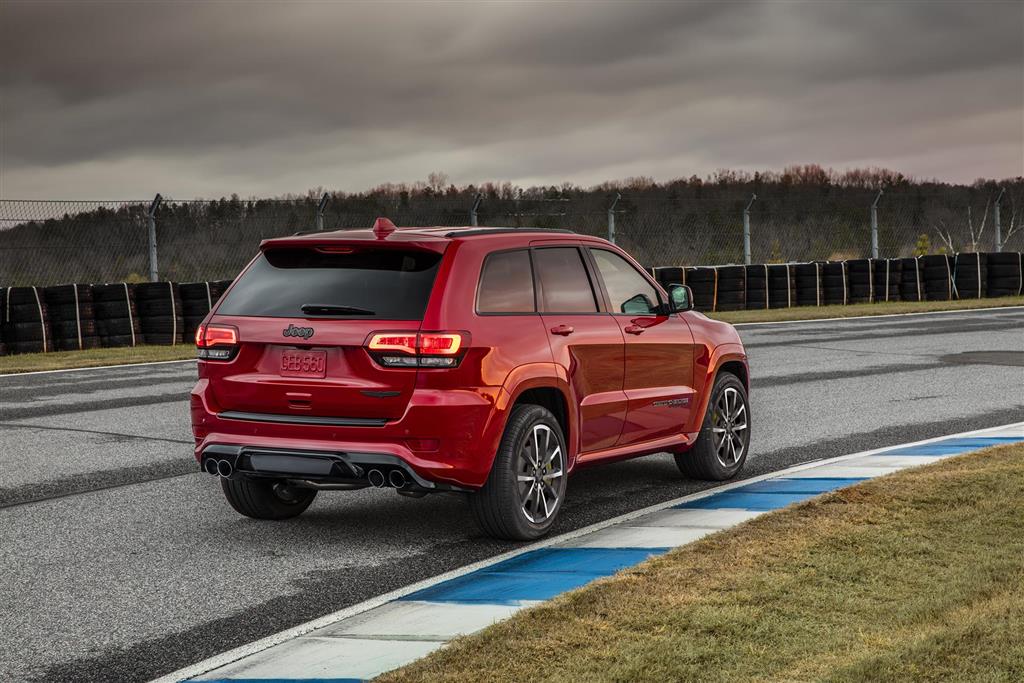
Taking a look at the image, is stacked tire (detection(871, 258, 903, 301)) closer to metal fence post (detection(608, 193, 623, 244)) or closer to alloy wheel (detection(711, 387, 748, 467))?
metal fence post (detection(608, 193, 623, 244))

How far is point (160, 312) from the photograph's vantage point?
2170cm

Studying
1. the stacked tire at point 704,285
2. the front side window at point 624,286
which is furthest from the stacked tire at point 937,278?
the front side window at point 624,286

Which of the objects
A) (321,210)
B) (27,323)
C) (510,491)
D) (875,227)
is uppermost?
(321,210)

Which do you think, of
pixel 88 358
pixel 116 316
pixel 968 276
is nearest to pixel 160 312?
pixel 116 316

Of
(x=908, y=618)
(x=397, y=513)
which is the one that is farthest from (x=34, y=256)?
(x=908, y=618)

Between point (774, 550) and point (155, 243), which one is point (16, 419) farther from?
point (155, 243)

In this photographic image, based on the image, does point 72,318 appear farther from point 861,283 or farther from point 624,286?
point 861,283

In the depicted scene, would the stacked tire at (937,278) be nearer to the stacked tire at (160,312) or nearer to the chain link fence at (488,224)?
the chain link fence at (488,224)

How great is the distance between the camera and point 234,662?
16.4 feet

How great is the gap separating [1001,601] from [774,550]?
1310 mm

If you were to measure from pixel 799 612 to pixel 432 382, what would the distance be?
7.50ft

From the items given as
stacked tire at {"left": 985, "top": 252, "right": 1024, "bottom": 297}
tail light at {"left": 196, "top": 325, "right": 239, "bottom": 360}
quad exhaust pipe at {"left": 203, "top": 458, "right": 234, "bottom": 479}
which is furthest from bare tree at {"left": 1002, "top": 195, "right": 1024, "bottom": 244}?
quad exhaust pipe at {"left": 203, "top": 458, "right": 234, "bottom": 479}

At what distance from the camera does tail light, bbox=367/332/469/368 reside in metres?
6.60

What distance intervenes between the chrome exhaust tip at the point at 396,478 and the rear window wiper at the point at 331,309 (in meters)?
0.84
